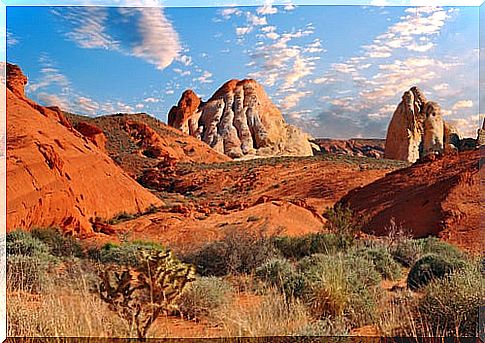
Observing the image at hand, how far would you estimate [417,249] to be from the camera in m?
7.21

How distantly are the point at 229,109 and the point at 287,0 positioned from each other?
716cm

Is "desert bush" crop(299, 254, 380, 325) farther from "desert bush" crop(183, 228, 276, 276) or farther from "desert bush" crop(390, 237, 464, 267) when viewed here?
"desert bush" crop(390, 237, 464, 267)

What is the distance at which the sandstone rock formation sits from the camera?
7.49m

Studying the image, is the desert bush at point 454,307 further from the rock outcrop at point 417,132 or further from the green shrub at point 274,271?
the rock outcrop at point 417,132

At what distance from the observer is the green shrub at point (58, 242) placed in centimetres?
723

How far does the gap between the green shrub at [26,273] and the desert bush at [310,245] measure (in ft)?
8.81

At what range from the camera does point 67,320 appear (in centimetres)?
472

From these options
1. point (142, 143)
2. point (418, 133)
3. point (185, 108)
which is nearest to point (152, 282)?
point (185, 108)

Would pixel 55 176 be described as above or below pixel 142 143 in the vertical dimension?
below

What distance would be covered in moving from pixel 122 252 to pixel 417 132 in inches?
410

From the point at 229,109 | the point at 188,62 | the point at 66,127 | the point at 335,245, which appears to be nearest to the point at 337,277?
the point at 335,245

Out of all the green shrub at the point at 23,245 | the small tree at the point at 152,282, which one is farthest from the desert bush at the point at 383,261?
the green shrub at the point at 23,245

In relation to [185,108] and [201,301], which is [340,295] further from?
[185,108]

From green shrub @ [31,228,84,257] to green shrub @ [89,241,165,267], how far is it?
0.69 feet
